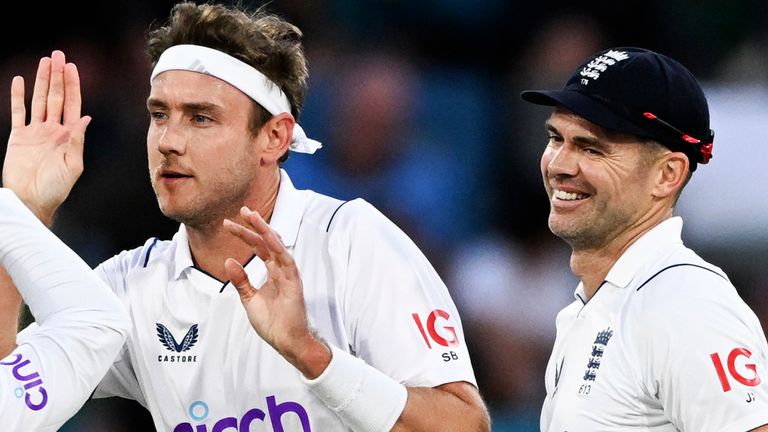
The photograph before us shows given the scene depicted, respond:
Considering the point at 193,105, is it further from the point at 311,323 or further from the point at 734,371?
the point at 734,371

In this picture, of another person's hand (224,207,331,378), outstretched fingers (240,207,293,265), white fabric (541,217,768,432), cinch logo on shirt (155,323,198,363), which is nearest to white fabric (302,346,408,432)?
another person's hand (224,207,331,378)

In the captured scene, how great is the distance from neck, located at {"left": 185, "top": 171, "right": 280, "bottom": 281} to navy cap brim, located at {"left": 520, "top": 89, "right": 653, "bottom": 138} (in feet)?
2.85

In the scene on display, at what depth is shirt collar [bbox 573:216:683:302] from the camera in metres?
2.81

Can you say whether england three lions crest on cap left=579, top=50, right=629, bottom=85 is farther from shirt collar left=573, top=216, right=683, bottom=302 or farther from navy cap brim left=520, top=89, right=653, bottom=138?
shirt collar left=573, top=216, right=683, bottom=302

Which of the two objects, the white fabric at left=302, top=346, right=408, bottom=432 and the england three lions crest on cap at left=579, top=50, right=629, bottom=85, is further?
the england three lions crest on cap at left=579, top=50, right=629, bottom=85

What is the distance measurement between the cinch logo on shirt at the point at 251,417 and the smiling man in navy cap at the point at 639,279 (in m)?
0.62

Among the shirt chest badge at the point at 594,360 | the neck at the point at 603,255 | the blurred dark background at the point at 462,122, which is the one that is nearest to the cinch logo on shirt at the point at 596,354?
the shirt chest badge at the point at 594,360

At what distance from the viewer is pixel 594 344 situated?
2732mm

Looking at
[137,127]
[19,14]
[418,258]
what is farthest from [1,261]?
[19,14]

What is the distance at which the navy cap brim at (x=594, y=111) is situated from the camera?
2.86m

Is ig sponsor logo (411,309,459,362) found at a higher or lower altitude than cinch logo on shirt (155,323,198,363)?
higher

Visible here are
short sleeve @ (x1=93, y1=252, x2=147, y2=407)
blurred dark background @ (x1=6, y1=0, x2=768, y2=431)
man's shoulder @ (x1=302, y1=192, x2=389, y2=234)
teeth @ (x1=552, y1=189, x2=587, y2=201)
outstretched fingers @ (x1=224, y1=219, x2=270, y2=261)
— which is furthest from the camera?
blurred dark background @ (x1=6, y1=0, x2=768, y2=431)

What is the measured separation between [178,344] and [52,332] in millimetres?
747

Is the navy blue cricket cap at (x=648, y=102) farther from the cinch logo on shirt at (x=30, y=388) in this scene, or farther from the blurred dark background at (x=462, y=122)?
the blurred dark background at (x=462, y=122)
